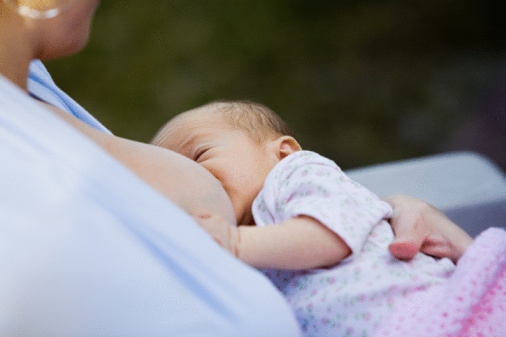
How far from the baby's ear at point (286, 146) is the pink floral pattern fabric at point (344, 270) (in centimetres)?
10

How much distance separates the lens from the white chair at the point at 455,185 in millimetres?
1092

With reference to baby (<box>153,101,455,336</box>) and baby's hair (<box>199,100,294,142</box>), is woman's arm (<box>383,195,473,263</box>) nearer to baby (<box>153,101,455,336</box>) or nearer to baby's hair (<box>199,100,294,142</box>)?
baby (<box>153,101,455,336</box>)

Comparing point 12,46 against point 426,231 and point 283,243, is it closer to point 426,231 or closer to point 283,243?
point 283,243

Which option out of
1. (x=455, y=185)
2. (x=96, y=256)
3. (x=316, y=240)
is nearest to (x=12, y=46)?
(x=96, y=256)

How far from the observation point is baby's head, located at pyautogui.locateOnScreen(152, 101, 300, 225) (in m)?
0.77

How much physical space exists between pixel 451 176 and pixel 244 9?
1959 mm

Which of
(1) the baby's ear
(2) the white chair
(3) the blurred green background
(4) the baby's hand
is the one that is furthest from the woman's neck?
(3) the blurred green background

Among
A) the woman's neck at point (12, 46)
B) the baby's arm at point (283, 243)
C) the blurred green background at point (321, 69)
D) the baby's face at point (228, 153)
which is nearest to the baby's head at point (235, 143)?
the baby's face at point (228, 153)

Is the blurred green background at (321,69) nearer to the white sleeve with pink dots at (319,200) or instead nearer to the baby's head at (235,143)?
the baby's head at (235,143)

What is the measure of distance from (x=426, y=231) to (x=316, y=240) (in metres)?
0.18

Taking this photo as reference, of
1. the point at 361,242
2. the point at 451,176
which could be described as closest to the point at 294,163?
the point at 361,242

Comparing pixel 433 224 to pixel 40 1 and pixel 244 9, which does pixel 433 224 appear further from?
pixel 244 9

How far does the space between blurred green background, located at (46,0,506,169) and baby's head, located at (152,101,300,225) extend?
1527mm

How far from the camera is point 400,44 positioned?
284 centimetres
